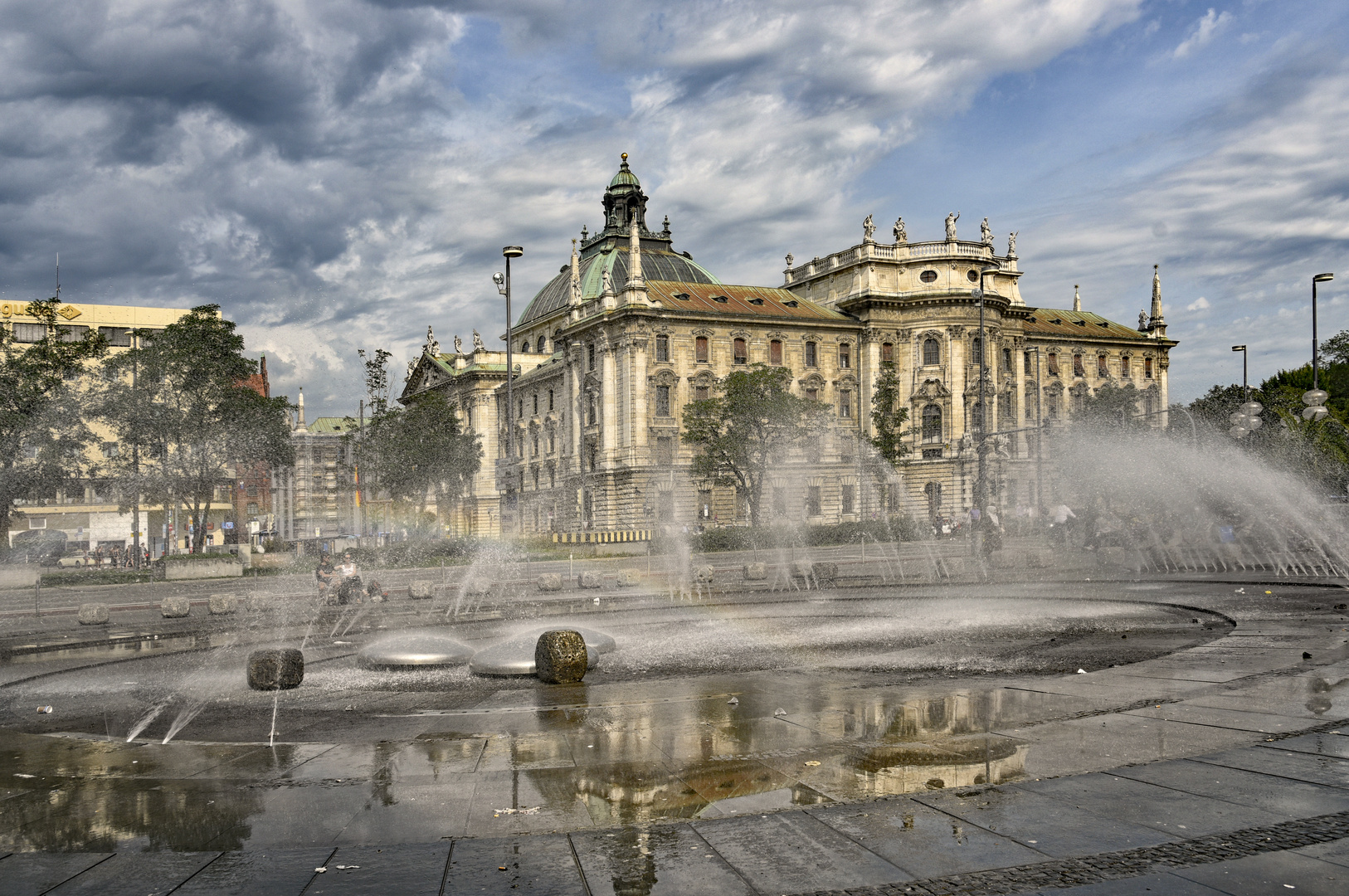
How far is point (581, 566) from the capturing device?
43406 millimetres

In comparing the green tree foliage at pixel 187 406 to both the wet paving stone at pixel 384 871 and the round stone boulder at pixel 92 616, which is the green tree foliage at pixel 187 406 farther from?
the wet paving stone at pixel 384 871

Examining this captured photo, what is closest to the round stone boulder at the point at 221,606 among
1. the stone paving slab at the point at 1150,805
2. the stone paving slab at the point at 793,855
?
the stone paving slab at the point at 793,855

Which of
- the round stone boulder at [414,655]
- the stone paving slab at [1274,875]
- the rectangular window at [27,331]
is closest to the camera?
the stone paving slab at [1274,875]

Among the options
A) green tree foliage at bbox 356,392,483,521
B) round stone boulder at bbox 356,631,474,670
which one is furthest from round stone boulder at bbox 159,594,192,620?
green tree foliage at bbox 356,392,483,521

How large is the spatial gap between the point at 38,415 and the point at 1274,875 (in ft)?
160

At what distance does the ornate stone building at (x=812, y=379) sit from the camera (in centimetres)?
7531

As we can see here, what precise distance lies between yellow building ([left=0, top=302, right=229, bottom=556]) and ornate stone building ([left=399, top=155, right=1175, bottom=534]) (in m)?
29.5

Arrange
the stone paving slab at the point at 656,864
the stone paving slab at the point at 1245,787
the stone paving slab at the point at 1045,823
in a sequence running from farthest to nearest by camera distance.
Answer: the stone paving slab at the point at 1245,787, the stone paving slab at the point at 1045,823, the stone paving slab at the point at 656,864

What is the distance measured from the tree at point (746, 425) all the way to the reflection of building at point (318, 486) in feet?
181

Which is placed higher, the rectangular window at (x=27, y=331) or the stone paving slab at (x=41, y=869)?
the rectangular window at (x=27, y=331)

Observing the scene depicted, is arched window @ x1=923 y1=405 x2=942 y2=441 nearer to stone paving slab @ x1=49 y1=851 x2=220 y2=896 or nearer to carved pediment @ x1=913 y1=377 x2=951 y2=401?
carved pediment @ x1=913 y1=377 x2=951 y2=401

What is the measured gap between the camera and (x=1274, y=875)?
5.42 meters

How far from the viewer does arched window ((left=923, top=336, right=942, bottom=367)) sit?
81938mm

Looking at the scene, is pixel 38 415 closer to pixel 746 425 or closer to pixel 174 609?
pixel 174 609
